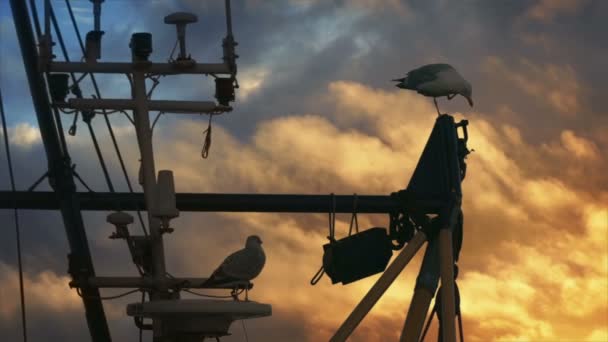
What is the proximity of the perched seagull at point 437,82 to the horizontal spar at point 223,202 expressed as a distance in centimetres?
233

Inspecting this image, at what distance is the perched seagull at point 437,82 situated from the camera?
2950 cm

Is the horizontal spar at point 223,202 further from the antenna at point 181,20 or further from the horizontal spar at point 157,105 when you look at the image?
the antenna at point 181,20

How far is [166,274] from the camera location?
26.8 m

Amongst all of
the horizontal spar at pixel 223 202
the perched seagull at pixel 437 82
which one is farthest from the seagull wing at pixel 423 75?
the horizontal spar at pixel 223 202

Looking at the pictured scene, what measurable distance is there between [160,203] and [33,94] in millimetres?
3858

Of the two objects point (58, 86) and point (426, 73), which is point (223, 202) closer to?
point (58, 86)

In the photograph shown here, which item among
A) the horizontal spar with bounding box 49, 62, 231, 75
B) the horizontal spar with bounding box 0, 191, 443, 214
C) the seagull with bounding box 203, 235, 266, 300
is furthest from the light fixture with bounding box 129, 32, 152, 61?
the seagull with bounding box 203, 235, 266, 300

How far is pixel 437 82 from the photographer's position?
29484mm

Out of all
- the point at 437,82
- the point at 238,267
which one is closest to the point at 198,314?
the point at 238,267

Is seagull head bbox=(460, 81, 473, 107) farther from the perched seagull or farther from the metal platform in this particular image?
the metal platform

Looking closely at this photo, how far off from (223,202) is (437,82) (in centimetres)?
509

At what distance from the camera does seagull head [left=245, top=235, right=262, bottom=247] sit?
26.0 meters

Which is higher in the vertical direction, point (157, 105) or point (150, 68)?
point (150, 68)

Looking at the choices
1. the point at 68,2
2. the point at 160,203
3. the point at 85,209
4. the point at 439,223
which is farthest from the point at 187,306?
the point at 68,2
